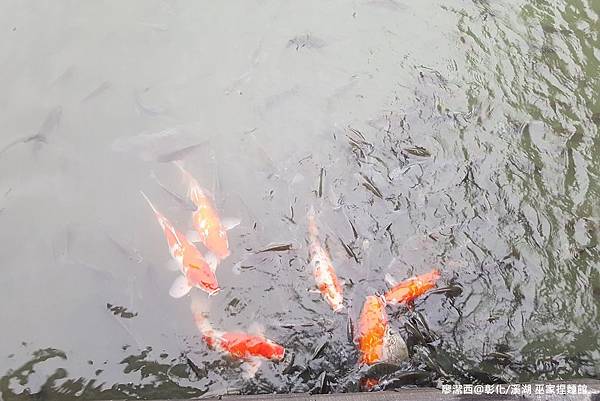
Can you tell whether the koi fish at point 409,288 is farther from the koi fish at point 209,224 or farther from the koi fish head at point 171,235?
the koi fish head at point 171,235

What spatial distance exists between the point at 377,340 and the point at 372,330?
0.24ft

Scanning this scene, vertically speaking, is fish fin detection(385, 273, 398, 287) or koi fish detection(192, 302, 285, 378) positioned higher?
fish fin detection(385, 273, 398, 287)

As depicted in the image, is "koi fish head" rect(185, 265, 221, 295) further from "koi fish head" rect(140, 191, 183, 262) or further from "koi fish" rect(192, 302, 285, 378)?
"koi fish" rect(192, 302, 285, 378)

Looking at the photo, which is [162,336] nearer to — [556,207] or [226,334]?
[226,334]

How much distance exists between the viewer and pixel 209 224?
13.7ft

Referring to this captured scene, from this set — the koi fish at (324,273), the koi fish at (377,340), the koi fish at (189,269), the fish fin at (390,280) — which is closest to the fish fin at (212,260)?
the koi fish at (189,269)

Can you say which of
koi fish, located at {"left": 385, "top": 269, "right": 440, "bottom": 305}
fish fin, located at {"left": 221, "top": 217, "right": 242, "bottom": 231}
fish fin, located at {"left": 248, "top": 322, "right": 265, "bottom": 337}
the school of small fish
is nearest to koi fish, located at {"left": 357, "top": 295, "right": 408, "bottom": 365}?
the school of small fish

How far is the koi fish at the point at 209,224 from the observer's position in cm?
409

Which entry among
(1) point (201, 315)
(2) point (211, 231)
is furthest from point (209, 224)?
(1) point (201, 315)

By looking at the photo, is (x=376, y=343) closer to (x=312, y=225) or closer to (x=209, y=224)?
(x=312, y=225)

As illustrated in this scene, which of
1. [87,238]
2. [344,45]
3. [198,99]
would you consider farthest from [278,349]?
[344,45]

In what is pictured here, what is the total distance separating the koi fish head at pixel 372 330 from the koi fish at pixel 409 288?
85mm

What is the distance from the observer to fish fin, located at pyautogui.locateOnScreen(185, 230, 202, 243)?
4141 millimetres

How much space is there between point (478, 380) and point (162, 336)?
2137 millimetres
